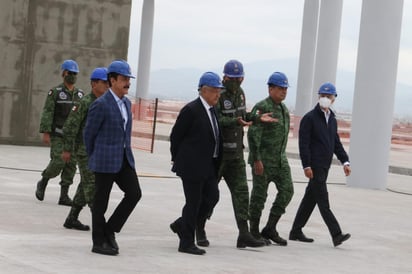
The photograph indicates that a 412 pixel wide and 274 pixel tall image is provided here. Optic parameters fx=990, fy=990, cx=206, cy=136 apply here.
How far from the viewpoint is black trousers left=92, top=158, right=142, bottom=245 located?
9.79 metres

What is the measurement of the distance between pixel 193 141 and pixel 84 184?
1.64 m

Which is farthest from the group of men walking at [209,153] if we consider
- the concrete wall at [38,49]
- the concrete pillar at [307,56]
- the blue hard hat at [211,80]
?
the concrete pillar at [307,56]

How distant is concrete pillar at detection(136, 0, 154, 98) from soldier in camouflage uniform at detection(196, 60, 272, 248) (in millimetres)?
45048

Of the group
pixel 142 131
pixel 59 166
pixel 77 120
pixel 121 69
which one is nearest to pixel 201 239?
pixel 77 120

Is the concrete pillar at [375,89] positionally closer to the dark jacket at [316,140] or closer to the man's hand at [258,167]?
the dark jacket at [316,140]

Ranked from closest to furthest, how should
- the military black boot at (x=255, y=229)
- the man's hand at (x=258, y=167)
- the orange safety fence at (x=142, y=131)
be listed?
the man's hand at (x=258, y=167)
the military black boot at (x=255, y=229)
the orange safety fence at (x=142, y=131)

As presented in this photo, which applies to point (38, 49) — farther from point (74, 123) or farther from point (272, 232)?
point (272, 232)

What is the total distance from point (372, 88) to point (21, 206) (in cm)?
942

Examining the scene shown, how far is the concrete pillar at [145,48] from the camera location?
55.6 metres

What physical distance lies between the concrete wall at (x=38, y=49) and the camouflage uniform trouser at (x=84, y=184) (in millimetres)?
12507

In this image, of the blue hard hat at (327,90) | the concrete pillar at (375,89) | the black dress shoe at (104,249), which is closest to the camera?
the black dress shoe at (104,249)

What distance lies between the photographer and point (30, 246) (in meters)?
9.71

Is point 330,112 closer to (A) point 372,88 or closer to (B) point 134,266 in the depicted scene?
(B) point 134,266

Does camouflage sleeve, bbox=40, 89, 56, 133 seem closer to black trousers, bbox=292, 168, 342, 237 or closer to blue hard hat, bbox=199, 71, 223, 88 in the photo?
black trousers, bbox=292, 168, 342, 237
